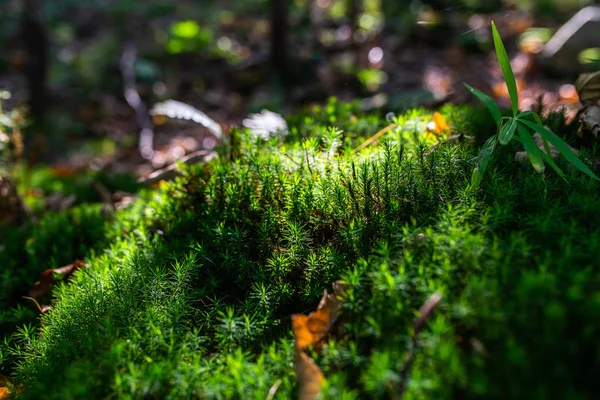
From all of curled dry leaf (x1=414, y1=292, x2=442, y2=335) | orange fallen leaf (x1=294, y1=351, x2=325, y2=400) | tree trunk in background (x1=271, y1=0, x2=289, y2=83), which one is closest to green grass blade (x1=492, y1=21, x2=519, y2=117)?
curled dry leaf (x1=414, y1=292, x2=442, y2=335)

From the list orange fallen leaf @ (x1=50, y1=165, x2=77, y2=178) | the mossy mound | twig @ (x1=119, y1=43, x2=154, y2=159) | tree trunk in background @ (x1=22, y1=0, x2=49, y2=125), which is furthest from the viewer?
tree trunk in background @ (x1=22, y1=0, x2=49, y2=125)

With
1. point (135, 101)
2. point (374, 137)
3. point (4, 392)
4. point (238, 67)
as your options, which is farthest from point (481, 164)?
point (238, 67)

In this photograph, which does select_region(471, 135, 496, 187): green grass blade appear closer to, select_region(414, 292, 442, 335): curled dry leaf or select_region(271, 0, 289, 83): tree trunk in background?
select_region(414, 292, 442, 335): curled dry leaf

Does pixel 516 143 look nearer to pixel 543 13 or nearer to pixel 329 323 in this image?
pixel 329 323

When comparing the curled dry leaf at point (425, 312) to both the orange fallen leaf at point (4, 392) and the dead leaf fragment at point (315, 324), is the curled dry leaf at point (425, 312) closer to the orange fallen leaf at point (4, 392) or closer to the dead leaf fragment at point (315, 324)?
the dead leaf fragment at point (315, 324)

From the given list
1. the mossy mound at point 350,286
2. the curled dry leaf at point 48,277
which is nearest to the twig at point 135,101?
the curled dry leaf at point 48,277

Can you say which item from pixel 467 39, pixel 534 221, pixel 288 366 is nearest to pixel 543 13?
pixel 467 39

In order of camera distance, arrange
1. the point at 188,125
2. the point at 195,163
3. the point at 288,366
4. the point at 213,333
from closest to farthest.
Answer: the point at 288,366
the point at 213,333
the point at 195,163
the point at 188,125

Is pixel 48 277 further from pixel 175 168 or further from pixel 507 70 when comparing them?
pixel 507 70
